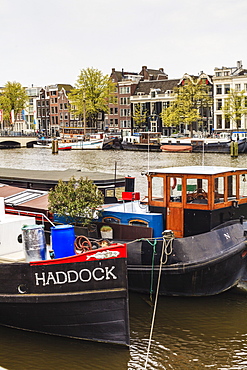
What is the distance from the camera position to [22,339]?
1010 centimetres

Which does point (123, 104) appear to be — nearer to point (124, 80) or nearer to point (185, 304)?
point (124, 80)

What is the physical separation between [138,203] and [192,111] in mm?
56413

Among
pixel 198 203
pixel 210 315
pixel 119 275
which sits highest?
pixel 198 203

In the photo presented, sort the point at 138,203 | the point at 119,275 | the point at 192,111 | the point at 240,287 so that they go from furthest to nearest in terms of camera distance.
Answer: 1. the point at 192,111
2. the point at 138,203
3. the point at 240,287
4. the point at 119,275

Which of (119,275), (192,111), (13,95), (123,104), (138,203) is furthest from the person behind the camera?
(13,95)

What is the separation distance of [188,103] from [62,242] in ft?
200

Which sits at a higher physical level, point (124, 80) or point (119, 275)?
point (124, 80)

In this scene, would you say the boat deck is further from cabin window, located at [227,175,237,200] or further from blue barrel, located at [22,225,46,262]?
blue barrel, located at [22,225,46,262]

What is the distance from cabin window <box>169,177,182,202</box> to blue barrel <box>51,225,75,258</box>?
3210 mm

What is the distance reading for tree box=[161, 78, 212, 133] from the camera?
228 feet

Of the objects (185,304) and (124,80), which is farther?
(124,80)

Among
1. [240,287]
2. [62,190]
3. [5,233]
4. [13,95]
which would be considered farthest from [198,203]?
[13,95]

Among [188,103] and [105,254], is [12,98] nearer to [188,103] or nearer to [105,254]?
[188,103]

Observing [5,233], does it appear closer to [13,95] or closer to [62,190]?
[62,190]
